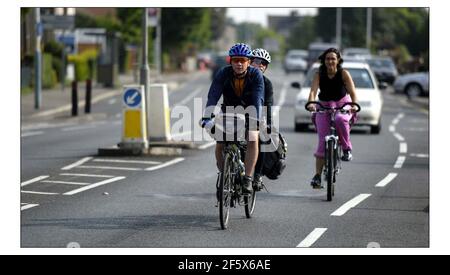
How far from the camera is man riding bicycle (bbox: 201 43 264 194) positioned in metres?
10.2

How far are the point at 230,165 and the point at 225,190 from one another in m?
0.31

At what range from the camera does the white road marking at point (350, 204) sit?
11.7 m

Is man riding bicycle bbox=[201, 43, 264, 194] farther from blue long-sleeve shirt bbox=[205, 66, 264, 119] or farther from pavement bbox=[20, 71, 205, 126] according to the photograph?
pavement bbox=[20, 71, 205, 126]

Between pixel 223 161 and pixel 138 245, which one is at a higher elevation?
pixel 223 161

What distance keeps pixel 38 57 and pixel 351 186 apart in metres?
20.5

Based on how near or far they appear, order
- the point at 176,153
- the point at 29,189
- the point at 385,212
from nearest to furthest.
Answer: the point at 385,212 → the point at 29,189 → the point at 176,153

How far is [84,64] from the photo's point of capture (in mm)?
54250

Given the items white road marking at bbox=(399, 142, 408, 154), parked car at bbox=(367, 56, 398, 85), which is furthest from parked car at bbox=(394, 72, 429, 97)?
white road marking at bbox=(399, 142, 408, 154)

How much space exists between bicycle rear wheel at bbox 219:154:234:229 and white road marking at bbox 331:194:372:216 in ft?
5.27

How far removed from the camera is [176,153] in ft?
60.4

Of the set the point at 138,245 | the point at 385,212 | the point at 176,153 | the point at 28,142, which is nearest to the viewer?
the point at 138,245

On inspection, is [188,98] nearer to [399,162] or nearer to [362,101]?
[362,101]
